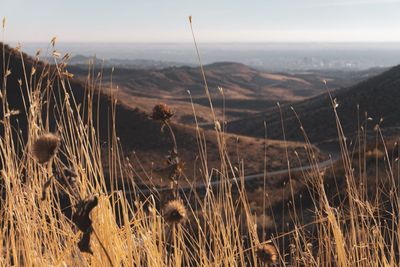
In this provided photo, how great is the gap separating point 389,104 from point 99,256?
5039 centimetres

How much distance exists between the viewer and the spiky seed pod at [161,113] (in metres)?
1.98

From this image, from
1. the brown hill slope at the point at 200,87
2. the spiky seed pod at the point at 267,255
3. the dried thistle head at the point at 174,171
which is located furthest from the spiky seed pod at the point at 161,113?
the brown hill slope at the point at 200,87

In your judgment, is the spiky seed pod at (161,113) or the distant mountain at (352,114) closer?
the spiky seed pod at (161,113)

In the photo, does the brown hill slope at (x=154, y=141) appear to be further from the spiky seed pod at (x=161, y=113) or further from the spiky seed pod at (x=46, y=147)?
the spiky seed pod at (x=46, y=147)

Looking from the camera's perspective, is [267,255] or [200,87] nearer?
[267,255]

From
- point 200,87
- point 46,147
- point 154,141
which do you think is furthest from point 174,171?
point 200,87

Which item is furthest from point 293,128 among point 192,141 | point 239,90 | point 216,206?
point 239,90

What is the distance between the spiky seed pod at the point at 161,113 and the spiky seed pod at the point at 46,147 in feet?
2.32

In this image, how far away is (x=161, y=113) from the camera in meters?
2.01

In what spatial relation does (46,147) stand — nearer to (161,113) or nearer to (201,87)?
(161,113)

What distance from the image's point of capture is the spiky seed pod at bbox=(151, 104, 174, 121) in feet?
6.51

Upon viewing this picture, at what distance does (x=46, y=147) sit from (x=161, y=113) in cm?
76

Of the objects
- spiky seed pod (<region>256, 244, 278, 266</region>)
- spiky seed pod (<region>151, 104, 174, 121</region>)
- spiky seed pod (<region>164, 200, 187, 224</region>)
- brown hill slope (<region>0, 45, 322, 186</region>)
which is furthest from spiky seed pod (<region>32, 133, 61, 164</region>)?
brown hill slope (<region>0, 45, 322, 186</region>)

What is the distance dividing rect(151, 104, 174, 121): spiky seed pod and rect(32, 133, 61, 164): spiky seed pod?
2.32ft
